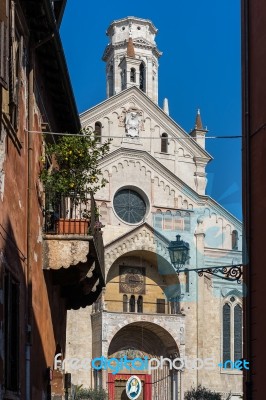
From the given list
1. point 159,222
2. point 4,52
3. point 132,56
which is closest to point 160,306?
point 159,222

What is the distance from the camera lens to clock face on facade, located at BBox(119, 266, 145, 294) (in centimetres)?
4547

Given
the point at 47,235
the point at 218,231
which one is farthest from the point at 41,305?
the point at 218,231

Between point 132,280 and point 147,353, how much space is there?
13.5 ft

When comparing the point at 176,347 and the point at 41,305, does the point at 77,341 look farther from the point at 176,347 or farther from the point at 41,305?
the point at 41,305

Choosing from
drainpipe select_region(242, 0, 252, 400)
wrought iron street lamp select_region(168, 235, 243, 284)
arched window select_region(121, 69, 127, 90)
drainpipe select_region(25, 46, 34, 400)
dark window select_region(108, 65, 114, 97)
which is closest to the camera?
drainpipe select_region(25, 46, 34, 400)

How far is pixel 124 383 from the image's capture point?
149 ft

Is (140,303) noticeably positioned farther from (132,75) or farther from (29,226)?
(29,226)

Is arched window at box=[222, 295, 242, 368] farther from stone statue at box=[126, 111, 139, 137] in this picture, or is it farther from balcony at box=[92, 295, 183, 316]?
stone statue at box=[126, 111, 139, 137]

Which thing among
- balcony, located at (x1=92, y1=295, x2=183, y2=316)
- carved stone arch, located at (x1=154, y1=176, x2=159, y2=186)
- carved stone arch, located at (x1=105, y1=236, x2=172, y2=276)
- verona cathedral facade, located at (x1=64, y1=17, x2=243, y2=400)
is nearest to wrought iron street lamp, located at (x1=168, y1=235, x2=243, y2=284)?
verona cathedral facade, located at (x1=64, y1=17, x2=243, y2=400)

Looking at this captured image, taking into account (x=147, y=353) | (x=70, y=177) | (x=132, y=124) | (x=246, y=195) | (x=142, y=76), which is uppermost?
(x=142, y=76)

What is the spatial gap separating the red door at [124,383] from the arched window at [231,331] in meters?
4.24

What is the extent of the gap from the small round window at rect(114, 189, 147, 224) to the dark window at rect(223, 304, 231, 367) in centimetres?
670

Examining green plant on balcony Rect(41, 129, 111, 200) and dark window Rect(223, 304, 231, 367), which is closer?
green plant on balcony Rect(41, 129, 111, 200)

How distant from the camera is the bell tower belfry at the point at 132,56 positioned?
189ft
